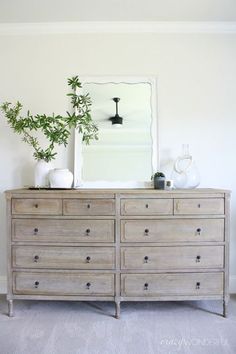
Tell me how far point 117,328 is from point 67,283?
506 millimetres

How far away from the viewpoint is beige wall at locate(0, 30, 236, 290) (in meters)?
2.68

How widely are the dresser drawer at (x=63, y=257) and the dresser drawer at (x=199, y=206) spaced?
2.04 feet

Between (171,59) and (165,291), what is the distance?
6.95ft

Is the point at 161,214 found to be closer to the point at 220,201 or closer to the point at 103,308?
the point at 220,201

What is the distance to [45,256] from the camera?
2193 mm

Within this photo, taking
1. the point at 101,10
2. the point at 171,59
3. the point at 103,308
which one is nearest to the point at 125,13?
the point at 101,10

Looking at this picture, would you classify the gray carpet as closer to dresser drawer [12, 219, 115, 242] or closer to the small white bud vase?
dresser drawer [12, 219, 115, 242]

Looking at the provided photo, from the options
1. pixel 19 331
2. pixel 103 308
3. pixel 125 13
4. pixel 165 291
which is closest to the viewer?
pixel 19 331

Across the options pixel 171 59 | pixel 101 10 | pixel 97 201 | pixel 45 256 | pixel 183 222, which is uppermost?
pixel 101 10

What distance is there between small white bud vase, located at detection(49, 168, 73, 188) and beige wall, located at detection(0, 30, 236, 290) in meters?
0.32

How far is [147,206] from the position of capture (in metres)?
2.17

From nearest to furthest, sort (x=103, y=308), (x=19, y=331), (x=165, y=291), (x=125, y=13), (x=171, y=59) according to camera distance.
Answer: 1. (x=19, y=331)
2. (x=165, y=291)
3. (x=103, y=308)
4. (x=125, y=13)
5. (x=171, y=59)

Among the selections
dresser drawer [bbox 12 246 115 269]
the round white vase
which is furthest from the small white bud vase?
dresser drawer [bbox 12 246 115 269]

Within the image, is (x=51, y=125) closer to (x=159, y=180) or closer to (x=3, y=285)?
(x=159, y=180)
